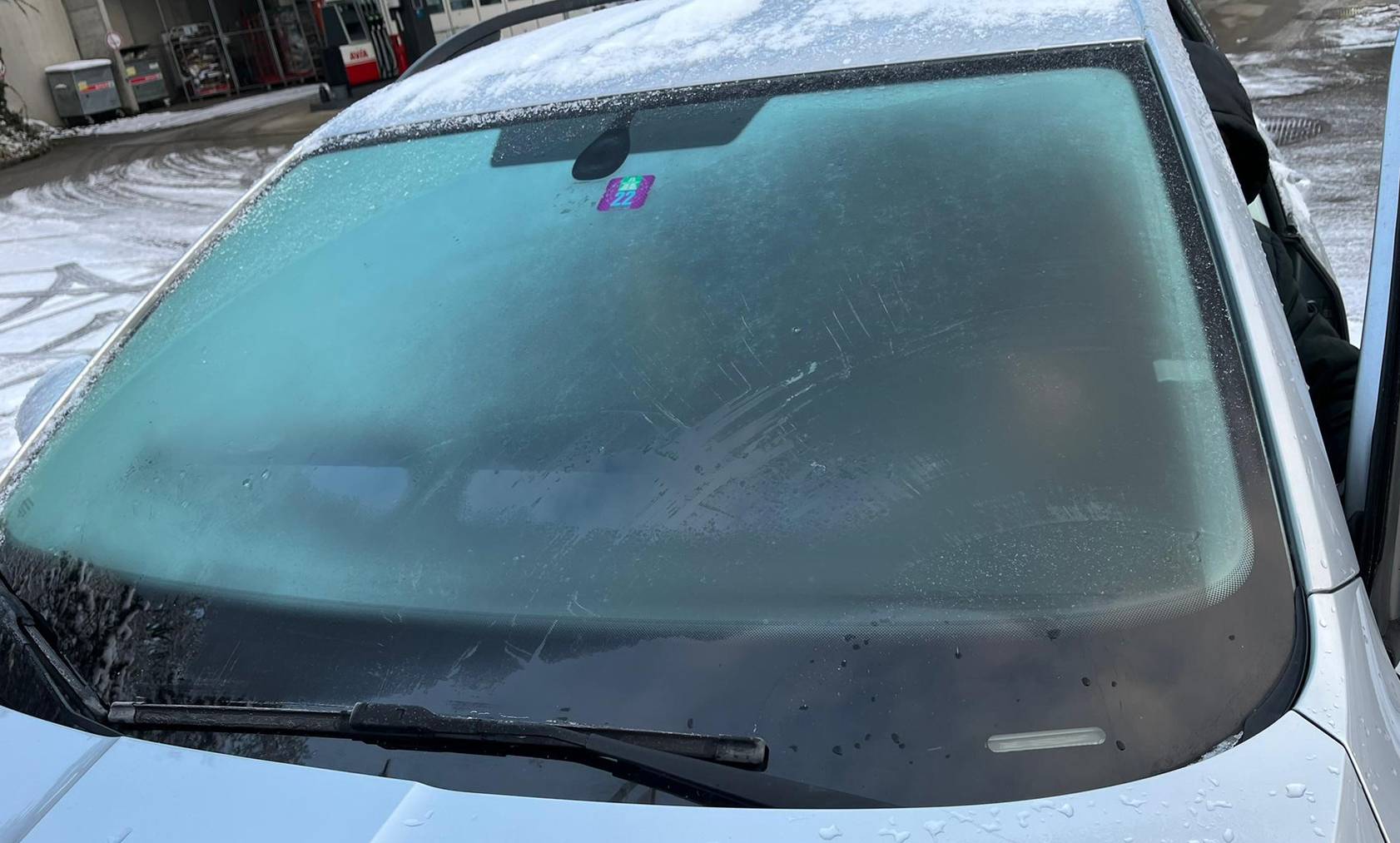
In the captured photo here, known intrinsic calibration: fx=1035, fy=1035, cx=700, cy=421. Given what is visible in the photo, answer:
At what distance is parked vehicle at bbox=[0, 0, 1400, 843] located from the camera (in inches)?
37.1

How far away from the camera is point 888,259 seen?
1409mm

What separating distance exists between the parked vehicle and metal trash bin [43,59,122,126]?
1525 centimetres

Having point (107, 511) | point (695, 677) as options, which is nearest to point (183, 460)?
point (107, 511)

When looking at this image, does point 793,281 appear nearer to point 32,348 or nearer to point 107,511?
point 107,511

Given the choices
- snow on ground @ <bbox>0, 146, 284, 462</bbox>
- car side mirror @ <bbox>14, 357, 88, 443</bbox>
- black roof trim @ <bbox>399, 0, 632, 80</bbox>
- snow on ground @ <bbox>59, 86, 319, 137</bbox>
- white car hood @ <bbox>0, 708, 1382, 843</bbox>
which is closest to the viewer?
white car hood @ <bbox>0, 708, 1382, 843</bbox>

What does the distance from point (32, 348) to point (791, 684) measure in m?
5.59

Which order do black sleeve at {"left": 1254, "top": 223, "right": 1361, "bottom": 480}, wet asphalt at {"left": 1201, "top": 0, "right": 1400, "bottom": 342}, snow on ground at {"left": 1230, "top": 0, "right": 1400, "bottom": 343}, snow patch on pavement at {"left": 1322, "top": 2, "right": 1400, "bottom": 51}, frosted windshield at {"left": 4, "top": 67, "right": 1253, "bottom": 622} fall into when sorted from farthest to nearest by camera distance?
snow patch on pavement at {"left": 1322, "top": 2, "right": 1400, "bottom": 51} < wet asphalt at {"left": 1201, "top": 0, "right": 1400, "bottom": 342} < snow on ground at {"left": 1230, "top": 0, "right": 1400, "bottom": 343} < black sleeve at {"left": 1254, "top": 223, "right": 1361, "bottom": 480} < frosted windshield at {"left": 4, "top": 67, "right": 1253, "bottom": 622}

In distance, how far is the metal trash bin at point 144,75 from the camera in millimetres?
15352

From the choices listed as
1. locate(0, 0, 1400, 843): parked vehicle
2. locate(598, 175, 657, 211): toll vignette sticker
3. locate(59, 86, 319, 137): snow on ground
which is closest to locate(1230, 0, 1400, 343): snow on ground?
locate(0, 0, 1400, 843): parked vehicle

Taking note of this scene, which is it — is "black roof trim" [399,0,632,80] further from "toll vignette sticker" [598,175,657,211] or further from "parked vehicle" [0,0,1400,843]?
"toll vignette sticker" [598,175,657,211]

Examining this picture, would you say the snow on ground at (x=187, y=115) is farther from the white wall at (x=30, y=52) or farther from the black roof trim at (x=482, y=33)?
the black roof trim at (x=482, y=33)

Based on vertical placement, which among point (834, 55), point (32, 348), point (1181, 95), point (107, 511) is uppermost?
point (834, 55)

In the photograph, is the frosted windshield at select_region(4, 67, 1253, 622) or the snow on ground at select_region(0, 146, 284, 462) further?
the snow on ground at select_region(0, 146, 284, 462)

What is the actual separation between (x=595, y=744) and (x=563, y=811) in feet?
0.22
